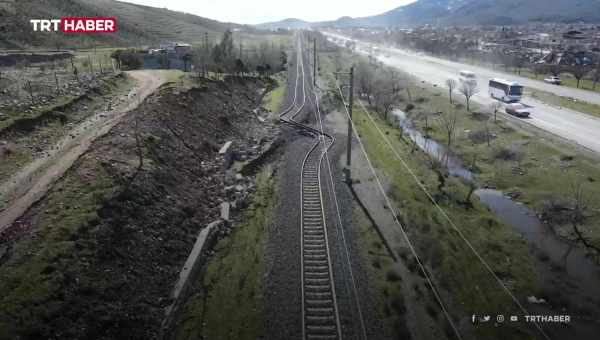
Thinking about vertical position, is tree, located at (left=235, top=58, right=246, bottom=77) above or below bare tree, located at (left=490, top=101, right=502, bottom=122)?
above

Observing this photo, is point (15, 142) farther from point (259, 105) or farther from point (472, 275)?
point (259, 105)

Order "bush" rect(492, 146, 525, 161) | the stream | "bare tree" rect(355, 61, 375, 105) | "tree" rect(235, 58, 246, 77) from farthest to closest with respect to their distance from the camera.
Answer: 1. "tree" rect(235, 58, 246, 77)
2. "bare tree" rect(355, 61, 375, 105)
3. "bush" rect(492, 146, 525, 161)
4. the stream

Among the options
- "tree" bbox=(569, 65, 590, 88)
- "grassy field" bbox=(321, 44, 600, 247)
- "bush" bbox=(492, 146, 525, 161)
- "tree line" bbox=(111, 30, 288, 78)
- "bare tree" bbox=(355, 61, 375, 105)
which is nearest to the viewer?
"grassy field" bbox=(321, 44, 600, 247)

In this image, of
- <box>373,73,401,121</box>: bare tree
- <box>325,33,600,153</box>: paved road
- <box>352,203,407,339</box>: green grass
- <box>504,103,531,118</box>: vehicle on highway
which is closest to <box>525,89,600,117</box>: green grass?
<box>325,33,600,153</box>: paved road

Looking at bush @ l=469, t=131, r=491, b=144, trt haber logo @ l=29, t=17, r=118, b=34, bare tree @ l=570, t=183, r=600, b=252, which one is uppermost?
trt haber logo @ l=29, t=17, r=118, b=34

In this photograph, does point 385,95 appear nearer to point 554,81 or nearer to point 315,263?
point 554,81

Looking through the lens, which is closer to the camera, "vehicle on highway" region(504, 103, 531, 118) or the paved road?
the paved road

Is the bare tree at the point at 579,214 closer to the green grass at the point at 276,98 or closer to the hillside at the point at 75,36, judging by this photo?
the green grass at the point at 276,98

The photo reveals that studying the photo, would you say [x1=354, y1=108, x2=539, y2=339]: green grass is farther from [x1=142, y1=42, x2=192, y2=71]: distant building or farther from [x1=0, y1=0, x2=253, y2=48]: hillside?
[x1=0, y1=0, x2=253, y2=48]: hillside
